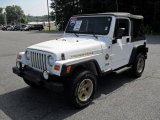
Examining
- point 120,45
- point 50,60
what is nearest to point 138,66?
point 120,45

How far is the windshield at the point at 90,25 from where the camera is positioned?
550 centimetres

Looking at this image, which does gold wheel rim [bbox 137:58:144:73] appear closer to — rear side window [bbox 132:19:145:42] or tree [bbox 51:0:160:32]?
rear side window [bbox 132:19:145:42]

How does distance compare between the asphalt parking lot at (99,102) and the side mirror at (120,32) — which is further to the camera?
the side mirror at (120,32)

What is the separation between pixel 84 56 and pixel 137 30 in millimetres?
2617

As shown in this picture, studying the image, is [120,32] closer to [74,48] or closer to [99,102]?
[74,48]

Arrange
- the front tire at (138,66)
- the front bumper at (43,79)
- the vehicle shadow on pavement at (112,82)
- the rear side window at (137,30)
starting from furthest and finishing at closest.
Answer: the front tire at (138,66) < the rear side window at (137,30) < the vehicle shadow on pavement at (112,82) < the front bumper at (43,79)

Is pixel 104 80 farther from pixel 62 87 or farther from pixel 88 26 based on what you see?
pixel 62 87

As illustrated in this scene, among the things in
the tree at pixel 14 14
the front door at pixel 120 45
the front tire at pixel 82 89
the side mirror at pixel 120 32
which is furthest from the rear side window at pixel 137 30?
the tree at pixel 14 14

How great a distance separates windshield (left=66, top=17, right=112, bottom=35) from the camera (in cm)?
550

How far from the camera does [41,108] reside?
4758 mm

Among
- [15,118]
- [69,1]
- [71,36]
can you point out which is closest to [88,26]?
[71,36]

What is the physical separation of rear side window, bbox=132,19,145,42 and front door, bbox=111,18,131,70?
315 millimetres

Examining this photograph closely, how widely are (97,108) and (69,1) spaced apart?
131ft

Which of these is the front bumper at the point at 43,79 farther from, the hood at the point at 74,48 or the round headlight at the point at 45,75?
the hood at the point at 74,48
